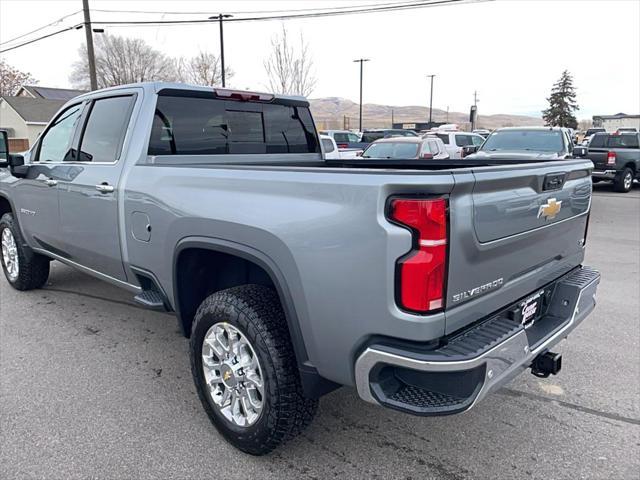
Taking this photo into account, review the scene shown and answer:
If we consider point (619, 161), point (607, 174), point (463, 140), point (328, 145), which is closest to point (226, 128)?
point (328, 145)

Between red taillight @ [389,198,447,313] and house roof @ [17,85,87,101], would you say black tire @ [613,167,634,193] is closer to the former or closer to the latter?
red taillight @ [389,198,447,313]

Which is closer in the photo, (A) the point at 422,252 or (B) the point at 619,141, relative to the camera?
(A) the point at 422,252

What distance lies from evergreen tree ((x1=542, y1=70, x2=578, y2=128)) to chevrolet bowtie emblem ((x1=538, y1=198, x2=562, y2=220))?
2777 inches

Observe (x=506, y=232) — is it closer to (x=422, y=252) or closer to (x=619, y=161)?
(x=422, y=252)

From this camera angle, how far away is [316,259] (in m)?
2.20

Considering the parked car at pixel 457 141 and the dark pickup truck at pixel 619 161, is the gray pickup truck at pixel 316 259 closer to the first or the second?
the dark pickup truck at pixel 619 161

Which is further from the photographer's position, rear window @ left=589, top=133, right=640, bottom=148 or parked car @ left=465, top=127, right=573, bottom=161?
rear window @ left=589, top=133, right=640, bottom=148

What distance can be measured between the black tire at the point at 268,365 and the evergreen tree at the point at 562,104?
7133 cm

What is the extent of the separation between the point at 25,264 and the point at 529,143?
1044 cm

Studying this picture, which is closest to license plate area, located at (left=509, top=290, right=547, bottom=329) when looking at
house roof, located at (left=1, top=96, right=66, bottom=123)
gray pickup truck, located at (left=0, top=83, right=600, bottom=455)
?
gray pickup truck, located at (left=0, top=83, right=600, bottom=455)

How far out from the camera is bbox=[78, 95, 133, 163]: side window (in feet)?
12.0

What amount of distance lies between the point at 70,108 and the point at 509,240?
3842 millimetres

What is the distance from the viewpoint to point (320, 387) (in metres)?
2.44

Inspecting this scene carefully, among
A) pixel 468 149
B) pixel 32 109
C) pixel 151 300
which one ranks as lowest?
pixel 151 300
